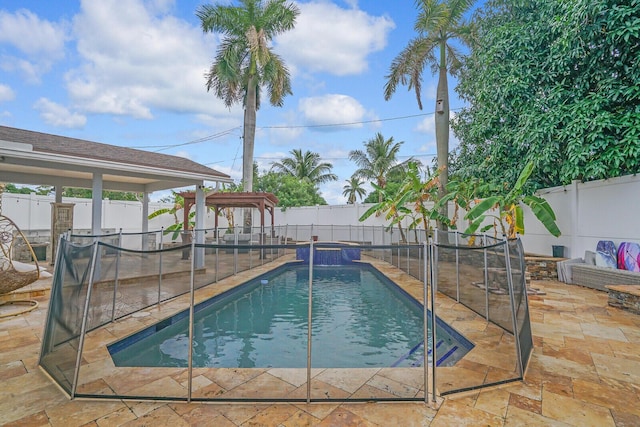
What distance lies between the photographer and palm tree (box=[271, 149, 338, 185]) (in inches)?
1104

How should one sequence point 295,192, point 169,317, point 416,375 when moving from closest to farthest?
1. point 416,375
2. point 169,317
3. point 295,192

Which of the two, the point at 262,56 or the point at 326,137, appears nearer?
the point at 262,56

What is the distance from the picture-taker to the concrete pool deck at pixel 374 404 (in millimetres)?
2518

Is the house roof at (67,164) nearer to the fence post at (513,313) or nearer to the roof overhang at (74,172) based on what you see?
the roof overhang at (74,172)

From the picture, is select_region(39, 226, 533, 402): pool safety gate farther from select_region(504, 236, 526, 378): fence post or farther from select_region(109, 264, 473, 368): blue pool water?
select_region(109, 264, 473, 368): blue pool water

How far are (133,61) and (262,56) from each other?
5711 mm

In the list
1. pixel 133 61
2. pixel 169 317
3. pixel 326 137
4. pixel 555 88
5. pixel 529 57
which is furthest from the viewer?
pixel 326 137

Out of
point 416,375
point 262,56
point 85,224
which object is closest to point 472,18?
point 262,56

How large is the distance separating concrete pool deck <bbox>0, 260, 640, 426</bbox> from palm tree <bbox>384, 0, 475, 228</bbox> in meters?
8.53

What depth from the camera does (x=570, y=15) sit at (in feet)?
24.3

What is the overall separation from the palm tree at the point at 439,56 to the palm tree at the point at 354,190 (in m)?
16.7

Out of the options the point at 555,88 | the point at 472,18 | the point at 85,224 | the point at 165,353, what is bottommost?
the point at 165,353

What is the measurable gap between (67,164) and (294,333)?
19.1ft

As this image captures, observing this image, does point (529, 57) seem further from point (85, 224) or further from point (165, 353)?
point (85, 224)
